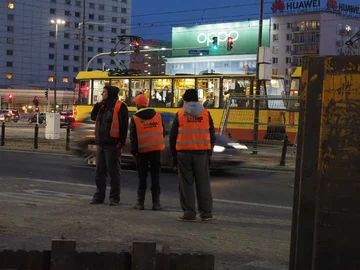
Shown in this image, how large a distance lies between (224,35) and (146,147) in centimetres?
7015

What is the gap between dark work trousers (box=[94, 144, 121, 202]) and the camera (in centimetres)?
910

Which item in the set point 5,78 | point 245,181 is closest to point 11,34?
point 5,78

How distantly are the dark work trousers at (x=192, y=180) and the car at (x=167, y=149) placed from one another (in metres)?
6.12

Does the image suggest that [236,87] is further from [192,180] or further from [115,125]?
[192,180]

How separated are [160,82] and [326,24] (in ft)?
248

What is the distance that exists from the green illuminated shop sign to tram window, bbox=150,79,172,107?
47255 millimetres

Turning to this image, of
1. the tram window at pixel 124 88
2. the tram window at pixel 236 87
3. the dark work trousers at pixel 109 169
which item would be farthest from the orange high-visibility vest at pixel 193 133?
the tram window at pixel 124 88

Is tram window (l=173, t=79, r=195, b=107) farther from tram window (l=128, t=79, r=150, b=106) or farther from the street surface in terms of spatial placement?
the street surface

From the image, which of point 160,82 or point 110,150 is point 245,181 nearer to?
point 110,150

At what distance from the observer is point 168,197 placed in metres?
10.5

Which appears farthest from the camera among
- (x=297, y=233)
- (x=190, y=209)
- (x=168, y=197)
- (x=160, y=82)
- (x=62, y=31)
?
(x=62, y=31)

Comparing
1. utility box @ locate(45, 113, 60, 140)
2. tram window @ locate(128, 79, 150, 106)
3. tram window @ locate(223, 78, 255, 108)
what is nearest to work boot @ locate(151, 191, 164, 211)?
tram window @ locate(223, 78, 255, 108)

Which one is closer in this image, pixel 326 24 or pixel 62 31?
pixel 326 24

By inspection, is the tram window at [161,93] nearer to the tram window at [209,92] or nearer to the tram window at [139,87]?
the tram window at [139,87]
